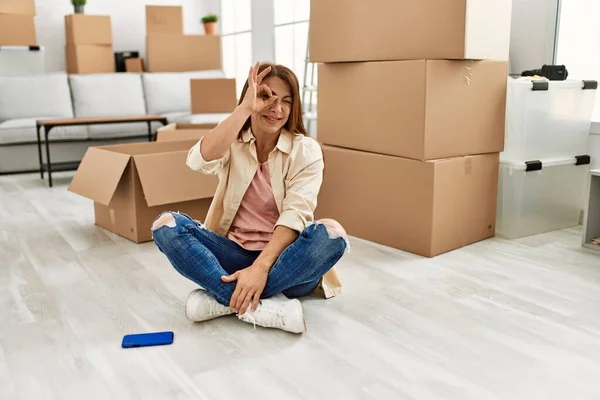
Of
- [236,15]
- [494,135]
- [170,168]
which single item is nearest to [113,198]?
[170,168]

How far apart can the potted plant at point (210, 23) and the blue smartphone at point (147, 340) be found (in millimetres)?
4839

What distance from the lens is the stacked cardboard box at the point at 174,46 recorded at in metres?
5.80

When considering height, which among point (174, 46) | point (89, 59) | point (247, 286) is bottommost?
point (247, 286)

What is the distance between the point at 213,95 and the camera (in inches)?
197

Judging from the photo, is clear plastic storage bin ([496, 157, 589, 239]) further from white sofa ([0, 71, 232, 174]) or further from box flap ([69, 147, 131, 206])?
white sofa ([0, 71, 232, 174])

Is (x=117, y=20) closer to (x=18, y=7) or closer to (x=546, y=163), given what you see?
(x=18, y=7)

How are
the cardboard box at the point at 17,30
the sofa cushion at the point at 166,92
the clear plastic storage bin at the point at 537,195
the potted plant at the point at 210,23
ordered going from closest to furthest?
the clear plastic storage bin at the point at 537,195 < the cardboard box at the point at 17,30 < the sofa cushion at the point at 166,92 < the potted plant at the point at 210,23

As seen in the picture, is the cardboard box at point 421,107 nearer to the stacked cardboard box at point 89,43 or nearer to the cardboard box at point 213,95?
the cardboard box at point 213,95

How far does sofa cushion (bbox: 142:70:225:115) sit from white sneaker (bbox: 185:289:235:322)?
3924 millimetres

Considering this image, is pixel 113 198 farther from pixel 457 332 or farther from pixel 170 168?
pixel 457 332

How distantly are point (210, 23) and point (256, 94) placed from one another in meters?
4.66

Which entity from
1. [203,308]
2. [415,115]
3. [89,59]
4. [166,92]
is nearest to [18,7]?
[89,59]

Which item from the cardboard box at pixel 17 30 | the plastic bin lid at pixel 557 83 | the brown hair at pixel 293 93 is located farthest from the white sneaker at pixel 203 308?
the cardboard box at pixel 17 30

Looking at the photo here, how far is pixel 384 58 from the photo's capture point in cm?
253
